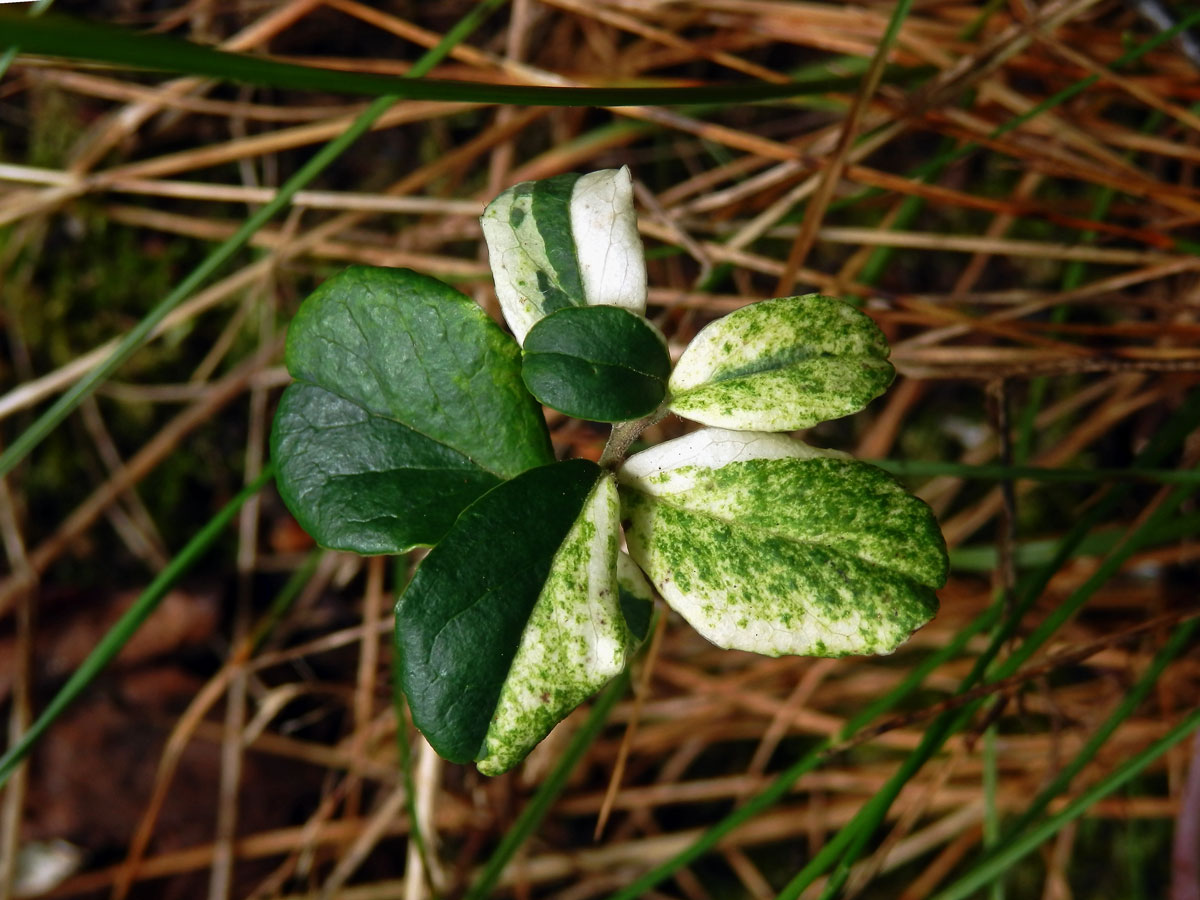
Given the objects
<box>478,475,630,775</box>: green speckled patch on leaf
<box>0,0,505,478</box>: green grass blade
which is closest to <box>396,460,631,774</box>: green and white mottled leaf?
<box>478,475,630,775</box>: green speckled patch on leaf

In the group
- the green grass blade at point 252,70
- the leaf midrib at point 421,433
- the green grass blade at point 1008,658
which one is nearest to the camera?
the green grass blade at point 252,70

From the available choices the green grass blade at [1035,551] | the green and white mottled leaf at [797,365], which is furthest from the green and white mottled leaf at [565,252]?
the green grass blade at [1035,551]

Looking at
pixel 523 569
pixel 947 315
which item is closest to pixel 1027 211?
pixel 947 315

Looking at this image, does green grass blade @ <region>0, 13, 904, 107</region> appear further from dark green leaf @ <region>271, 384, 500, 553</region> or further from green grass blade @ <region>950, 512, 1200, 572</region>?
green grass blade @ <region>950, 512, 1200, 572</region>

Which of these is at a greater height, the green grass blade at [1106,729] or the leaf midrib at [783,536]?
the leaf midrib at [783,536]

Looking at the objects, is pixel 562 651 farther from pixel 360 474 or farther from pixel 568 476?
pixel 360 474

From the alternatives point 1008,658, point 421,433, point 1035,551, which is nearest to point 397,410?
point 421,433

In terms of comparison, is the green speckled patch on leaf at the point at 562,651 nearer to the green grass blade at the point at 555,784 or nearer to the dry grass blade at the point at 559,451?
the green grass blade at the point at 555,784

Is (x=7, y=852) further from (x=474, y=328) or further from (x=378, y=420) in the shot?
(x=474, y=328)
